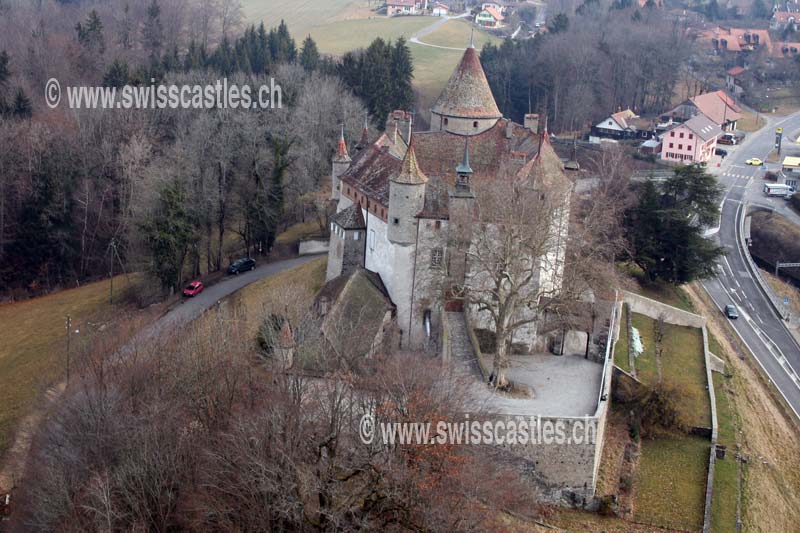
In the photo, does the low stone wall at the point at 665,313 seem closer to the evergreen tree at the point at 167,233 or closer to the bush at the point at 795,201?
the evergreen tree at the point at 167,233

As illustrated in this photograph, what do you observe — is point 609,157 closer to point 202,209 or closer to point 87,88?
point 202,209

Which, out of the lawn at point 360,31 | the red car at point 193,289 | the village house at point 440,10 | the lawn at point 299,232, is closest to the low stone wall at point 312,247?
the lawn at point 299,232

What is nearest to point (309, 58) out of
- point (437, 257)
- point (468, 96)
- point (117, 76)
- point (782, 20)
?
point (117, 76)

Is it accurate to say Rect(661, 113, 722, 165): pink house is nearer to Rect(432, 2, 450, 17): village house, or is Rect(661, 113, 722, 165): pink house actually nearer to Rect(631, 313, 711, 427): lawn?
Rect(631, 313, 711, 427): lawn

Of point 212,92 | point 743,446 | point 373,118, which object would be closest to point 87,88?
point 212,92

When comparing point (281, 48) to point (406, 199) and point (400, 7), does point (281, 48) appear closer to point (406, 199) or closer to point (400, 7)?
point (400, 7)

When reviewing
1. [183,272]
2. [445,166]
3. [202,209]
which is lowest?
[183,272]

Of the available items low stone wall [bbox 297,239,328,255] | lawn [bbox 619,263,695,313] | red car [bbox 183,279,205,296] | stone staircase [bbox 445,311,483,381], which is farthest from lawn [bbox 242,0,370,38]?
stone staircase [bbox 445,311,483,381]

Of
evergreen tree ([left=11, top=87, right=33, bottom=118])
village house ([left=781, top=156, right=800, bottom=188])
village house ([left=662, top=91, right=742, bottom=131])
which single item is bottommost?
village house ([left=781, top=156, right=800, bottom=188])
